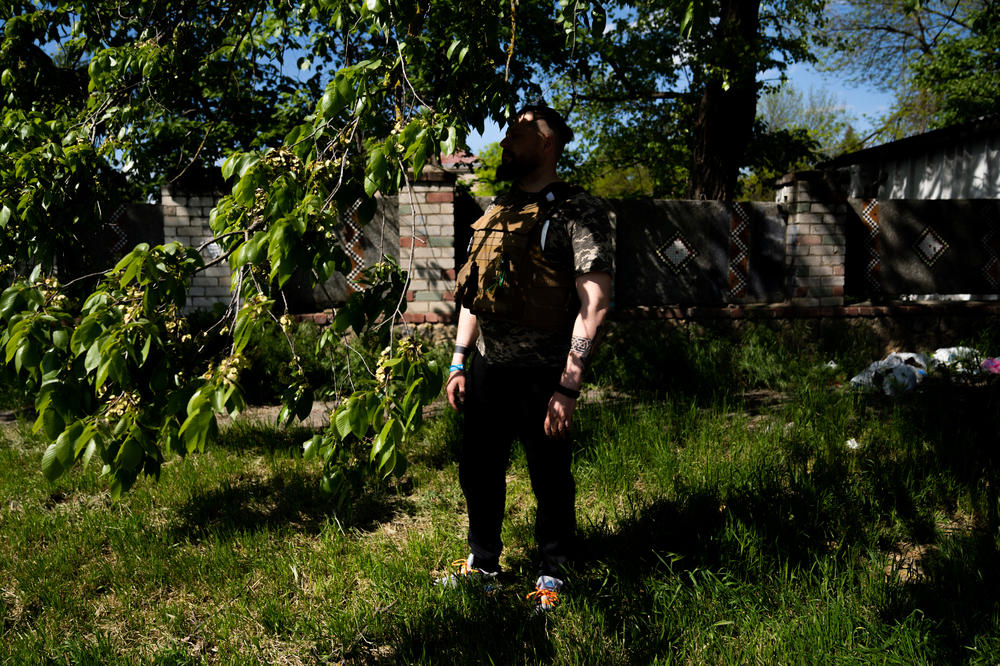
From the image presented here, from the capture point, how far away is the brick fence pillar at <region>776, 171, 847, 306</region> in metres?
6.94

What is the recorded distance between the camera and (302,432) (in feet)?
15.5

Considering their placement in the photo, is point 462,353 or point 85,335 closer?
Answer: point 85,335

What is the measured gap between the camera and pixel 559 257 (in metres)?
2.40

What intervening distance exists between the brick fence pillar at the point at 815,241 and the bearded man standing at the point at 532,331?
5302 mm

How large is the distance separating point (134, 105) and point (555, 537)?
289cm

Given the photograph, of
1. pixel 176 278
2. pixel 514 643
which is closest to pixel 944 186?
pixel 514 643

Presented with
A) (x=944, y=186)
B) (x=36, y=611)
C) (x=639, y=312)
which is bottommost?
(x=36, y=611)

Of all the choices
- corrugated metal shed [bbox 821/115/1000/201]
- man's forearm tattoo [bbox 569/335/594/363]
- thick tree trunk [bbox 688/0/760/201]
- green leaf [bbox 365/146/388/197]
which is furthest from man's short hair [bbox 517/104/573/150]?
corrugated metal shed [bbox 821/115/1000/201]

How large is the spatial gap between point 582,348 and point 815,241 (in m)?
5.67

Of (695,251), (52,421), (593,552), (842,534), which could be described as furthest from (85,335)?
(695,251)

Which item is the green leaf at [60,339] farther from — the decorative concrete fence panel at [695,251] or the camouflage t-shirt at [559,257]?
the decorative concrete fence panel at [695,251]

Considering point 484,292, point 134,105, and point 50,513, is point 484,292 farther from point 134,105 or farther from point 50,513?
point 50,513

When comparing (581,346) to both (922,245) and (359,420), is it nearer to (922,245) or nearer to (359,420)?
(359,420)

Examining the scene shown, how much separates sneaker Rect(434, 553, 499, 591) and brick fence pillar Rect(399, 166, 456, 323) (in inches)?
150
